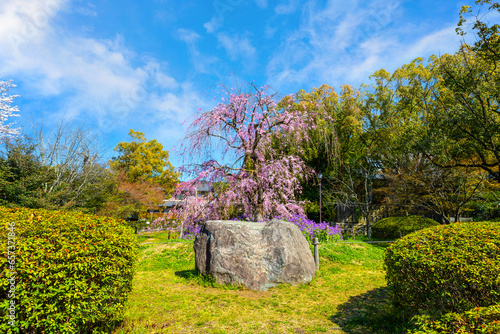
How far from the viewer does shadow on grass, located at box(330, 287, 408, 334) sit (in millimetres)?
4480

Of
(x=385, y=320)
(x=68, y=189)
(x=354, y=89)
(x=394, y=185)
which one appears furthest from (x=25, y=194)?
(x=354, y=89)

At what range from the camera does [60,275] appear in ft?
10.2

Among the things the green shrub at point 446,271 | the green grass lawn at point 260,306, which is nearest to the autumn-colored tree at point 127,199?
the green grass lawn at point 260,306

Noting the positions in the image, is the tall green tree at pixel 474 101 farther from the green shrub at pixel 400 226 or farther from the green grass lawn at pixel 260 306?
the green grass lawn at pixel 260 306

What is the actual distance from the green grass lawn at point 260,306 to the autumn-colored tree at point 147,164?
803 inches

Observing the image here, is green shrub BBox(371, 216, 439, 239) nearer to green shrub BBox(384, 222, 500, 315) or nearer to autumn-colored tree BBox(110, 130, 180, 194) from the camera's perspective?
green shrub BBox(384, 222, 500, 315)

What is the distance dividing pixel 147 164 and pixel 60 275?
27856 millimetres

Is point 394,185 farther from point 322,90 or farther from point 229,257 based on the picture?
point 229,257

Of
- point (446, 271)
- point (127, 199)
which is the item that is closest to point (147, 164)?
point (127, 199)

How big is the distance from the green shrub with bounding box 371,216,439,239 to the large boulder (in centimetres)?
1083

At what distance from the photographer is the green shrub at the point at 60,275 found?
9.85 feet

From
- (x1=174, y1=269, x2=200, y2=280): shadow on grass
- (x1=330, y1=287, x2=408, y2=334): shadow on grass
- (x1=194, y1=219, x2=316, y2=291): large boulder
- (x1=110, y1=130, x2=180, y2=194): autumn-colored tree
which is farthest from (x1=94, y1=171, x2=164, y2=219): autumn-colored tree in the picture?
(x1=330, y1=287, x2=408, y2=334): shadow on grass

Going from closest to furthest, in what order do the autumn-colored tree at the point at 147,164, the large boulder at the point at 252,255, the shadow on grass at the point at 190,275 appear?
the large boulder at the point at 252,255
the shadow on grass at the point at 190,275
the autumn-colored tree at the point at 147,164

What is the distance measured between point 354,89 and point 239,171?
16.5 m
